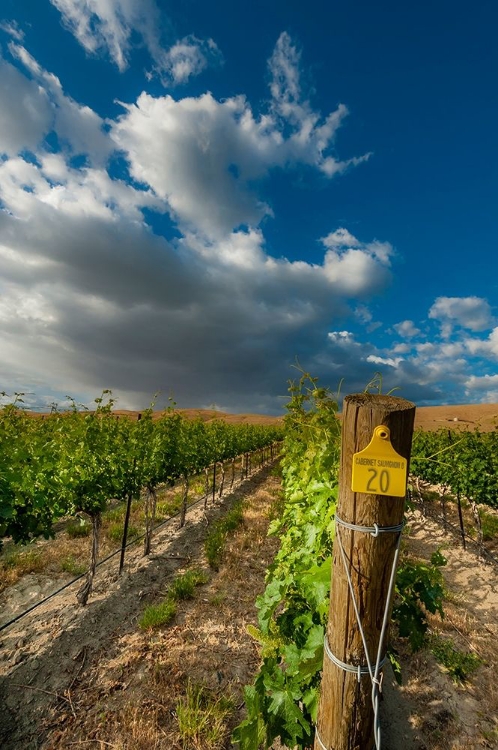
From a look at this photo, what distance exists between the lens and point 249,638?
212 inches

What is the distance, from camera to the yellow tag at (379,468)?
5.46 ft

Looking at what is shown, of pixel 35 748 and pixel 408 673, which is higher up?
pixel 408 673

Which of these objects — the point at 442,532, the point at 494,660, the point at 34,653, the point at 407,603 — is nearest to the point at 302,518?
the point at 407,603

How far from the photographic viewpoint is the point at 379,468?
5.52 ft

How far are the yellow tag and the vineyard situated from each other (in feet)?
1.82

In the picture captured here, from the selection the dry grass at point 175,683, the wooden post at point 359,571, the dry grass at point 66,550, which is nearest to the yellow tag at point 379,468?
the wooden post at point 359,571

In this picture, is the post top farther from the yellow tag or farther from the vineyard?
the vineyard

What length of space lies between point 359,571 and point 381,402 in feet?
2.71

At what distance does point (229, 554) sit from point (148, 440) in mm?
3455

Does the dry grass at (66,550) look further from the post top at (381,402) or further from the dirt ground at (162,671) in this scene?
the post top at (381,402)

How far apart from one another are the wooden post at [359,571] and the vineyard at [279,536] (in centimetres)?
58

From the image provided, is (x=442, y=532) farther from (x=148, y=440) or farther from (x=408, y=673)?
(x=148, y=440)

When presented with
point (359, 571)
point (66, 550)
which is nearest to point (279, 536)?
point (359, 571)

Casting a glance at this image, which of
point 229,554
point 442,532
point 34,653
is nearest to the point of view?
point 34,653
